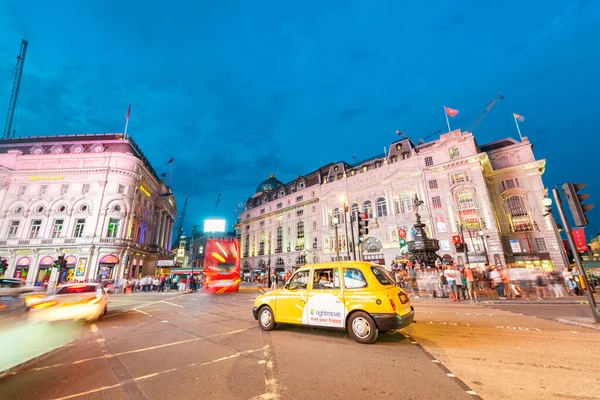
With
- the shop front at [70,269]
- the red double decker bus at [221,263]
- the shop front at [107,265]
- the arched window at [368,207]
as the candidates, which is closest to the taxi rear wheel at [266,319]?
the red double decker bus at [221,263]

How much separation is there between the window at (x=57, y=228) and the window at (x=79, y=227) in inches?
92.5

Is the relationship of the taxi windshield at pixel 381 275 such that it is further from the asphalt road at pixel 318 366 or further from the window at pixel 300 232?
the window at pixel 300 232

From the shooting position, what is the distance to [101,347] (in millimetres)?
6246

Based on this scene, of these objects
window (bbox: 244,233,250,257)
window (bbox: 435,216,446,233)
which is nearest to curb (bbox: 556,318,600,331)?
window (bbox: 435,216,446,233)

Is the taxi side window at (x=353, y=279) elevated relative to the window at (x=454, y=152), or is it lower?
lower

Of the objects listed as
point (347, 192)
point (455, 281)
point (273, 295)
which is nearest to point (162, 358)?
point (273, 295)

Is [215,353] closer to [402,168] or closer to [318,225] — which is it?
[402,168]

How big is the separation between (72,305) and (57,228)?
39.5 meters

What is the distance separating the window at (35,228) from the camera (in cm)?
3681

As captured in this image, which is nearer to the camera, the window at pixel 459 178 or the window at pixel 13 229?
the window at pixel 459 178

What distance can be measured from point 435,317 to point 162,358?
29.8ft

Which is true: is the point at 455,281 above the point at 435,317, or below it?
above

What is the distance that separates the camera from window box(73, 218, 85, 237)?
1444 inches

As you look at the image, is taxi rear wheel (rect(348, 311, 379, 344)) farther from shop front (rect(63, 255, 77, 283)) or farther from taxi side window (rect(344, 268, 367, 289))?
shop front (rect(63, 255, 77, 283))
